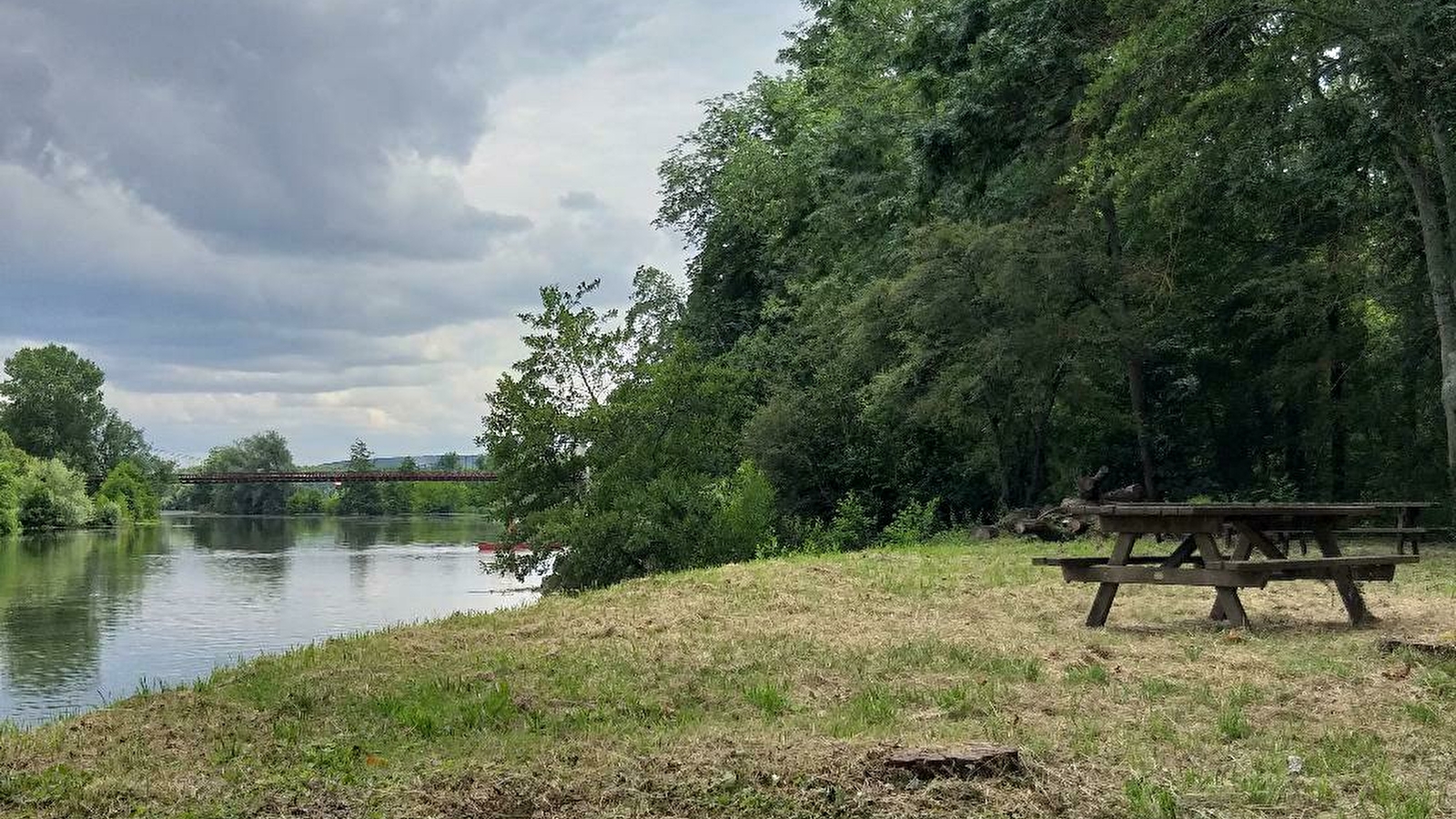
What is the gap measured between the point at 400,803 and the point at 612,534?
46.8 ft

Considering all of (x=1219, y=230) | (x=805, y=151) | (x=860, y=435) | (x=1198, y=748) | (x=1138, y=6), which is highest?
(x=805, y=151)

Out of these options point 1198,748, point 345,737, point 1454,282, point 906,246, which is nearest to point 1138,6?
point 1454,282

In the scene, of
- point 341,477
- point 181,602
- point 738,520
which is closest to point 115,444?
point 341,477

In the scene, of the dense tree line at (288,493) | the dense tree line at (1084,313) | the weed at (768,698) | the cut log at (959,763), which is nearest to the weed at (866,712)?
the weed at (768,698)

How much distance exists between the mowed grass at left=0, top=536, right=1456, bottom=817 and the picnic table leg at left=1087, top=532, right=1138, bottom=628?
0.58 ft

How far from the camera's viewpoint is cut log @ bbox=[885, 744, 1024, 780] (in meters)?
4.49

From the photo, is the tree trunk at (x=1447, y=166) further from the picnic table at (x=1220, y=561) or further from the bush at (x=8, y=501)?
the bush at (x=8, y=501)

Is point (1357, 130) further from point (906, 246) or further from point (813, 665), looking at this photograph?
point (813, 665)

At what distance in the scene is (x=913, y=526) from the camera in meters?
24.4

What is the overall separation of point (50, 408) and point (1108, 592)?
300 feet

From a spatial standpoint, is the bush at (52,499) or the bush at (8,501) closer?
the bush at (8,501)

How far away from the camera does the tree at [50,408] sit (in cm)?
8256

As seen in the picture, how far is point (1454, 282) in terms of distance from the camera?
661 inches

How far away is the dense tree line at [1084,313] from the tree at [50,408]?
72.7 metres
